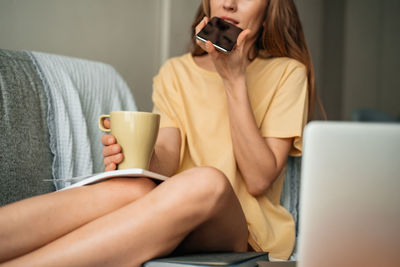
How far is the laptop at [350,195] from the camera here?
47 cm

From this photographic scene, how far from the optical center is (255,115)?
1.27 metres

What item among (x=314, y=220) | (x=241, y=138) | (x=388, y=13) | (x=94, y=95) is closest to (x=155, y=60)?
(x=94, y=95)

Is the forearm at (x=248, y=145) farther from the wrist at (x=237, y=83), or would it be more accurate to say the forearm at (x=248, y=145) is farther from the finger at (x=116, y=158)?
the finger at (x=116, y=158)

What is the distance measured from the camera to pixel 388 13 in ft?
10.5

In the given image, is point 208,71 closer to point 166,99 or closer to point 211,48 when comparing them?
point 166,99

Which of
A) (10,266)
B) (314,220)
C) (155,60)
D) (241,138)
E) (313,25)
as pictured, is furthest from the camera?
(313,25)

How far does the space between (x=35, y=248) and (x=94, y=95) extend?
2.28 ft

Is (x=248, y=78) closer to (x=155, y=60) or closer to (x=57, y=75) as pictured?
(x=57, y=75)

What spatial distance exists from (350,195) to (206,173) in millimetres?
313

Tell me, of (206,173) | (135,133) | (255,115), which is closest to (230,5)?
(255,115)

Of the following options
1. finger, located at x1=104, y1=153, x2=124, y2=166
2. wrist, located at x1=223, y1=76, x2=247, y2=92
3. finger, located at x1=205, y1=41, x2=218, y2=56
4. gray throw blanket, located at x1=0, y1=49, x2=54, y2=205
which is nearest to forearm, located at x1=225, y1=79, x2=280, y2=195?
wrist, located at x1=223, y1=76, x2=247, y2=92

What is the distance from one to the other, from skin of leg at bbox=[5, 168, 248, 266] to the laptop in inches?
10.6

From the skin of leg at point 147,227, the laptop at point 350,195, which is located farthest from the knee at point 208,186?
the laptop at point 350,195

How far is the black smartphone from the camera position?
1.06 meters
